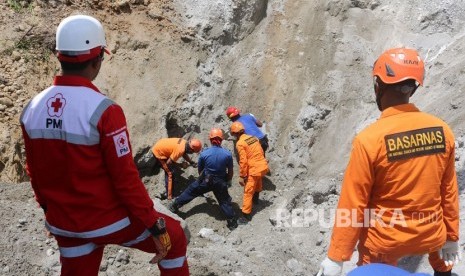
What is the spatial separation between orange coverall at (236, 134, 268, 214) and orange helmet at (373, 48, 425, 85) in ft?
15.7

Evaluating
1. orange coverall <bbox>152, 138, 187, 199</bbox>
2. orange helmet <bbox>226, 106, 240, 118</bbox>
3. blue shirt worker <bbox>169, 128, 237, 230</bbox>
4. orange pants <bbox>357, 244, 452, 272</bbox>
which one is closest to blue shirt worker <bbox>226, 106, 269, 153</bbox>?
orange helmet <bbox>226, 106, 240, 118</bbox>

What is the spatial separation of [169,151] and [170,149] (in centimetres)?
4

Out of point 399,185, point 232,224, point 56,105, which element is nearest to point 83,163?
point 56,105

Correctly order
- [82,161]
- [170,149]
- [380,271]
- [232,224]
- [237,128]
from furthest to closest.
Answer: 1. [237,128]
2. [170,149]
3. [232,224]
4. [82,161]
5. [380,271]

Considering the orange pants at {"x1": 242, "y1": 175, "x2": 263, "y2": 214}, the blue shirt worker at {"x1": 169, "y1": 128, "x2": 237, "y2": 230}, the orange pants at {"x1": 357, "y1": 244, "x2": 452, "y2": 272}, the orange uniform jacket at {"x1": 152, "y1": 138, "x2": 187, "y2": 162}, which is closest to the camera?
the orange pants at {"x1": 357, "y1": 244, "x2": 452, "y2": 272}

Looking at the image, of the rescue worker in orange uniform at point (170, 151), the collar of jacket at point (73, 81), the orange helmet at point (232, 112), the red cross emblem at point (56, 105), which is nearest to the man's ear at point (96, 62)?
the collar of jacket at point (73, 81)

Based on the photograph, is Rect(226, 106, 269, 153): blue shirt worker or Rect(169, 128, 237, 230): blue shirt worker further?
Rect(226, 106, 269, 153): blue shirt worker

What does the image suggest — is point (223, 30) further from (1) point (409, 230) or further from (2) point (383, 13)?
(1) point (409, 230)

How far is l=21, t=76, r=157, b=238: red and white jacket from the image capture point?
8.82ft

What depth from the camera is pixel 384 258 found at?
3025 millimetres

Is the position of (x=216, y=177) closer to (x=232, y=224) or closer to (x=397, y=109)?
(x=232, y=224)

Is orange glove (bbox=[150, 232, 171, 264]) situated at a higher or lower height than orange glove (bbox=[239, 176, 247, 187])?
higher

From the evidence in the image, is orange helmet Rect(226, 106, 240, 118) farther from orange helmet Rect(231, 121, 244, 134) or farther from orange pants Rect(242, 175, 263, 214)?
orange pants Rect(242, 175, 263, 214)

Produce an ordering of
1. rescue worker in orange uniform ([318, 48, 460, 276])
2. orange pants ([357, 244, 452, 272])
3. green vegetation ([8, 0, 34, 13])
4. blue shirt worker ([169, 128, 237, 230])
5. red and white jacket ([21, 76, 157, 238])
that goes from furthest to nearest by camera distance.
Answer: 1. green vegetation ([8, 0, 34, 13])
2. blue shirt worker ([169, 128, 237, 230])
3. orange pants ([357, 244, 452, 272])
4. rescue worker in orange uniform ([318, 48, 460, 276])
5. red and white jacket ([21, 76, 157, 238])
